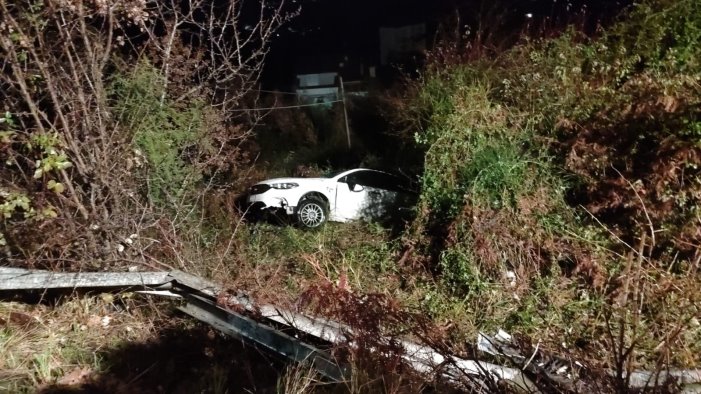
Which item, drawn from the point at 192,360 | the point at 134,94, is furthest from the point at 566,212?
the point at 134,94

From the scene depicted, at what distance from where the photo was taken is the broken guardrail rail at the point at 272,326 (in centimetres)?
408

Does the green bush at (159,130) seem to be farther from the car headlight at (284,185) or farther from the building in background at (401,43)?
the building in background at (401,43)

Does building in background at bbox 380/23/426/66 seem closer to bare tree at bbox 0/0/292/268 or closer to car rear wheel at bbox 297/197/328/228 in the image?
car rear wheel at bbox 297/197/328/228

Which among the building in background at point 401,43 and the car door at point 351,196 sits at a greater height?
the building in background at point 401,43

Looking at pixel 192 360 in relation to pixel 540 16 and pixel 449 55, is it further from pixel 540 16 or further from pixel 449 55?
pixel 540 16

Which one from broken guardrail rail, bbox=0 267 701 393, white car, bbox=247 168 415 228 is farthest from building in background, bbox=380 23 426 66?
broken guardrail rail, bbox=0 267 701 393

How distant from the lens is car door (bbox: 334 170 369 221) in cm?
935

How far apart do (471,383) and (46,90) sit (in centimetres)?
521

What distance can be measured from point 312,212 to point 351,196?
0.67 meters

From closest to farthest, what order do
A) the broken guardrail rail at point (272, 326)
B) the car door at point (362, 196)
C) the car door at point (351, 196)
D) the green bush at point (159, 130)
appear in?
the broken guardrail rail at point (272, 326)
the green bush at point (159, 130)
the car door at point (362, 196)
the car door at point (351, 196)

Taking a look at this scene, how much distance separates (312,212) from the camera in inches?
379

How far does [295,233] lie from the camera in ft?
27.3

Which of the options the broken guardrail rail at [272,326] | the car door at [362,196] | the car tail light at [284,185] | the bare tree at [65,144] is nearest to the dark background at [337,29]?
the car door at [362,196]

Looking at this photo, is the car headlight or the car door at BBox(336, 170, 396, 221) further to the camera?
the car headlight
